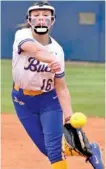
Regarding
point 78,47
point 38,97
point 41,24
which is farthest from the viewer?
point 78,47

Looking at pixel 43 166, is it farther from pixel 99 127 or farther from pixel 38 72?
pixel 99 127

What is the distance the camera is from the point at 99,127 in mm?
9078

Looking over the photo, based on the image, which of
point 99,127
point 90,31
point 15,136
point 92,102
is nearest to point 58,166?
point 15,136

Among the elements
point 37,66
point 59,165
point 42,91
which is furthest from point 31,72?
point 59,165

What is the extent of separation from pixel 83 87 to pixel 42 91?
32.3ft

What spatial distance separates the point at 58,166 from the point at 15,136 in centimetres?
341

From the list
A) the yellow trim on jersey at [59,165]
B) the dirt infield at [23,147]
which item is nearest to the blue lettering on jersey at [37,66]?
the yellow trim on jersey at [59,165]

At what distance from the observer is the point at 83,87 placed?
48.2 feet

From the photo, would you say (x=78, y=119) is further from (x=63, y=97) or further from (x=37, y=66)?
(x=37, y=66)

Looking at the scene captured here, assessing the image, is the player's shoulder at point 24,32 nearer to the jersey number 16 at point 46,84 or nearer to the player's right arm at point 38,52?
the player's right arm at point 38,52

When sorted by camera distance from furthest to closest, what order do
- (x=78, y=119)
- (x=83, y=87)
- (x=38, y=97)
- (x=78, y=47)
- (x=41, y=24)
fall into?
1. (x=78, y=47)
2. (x=83, y=87)
3. (x=38, y=97)
4. (x=41, y=24)
5. (x=78, y=119)

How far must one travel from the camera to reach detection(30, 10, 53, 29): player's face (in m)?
4.65

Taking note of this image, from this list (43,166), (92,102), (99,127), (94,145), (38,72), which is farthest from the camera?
(92,102)

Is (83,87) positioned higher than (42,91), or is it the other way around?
(42,91)
